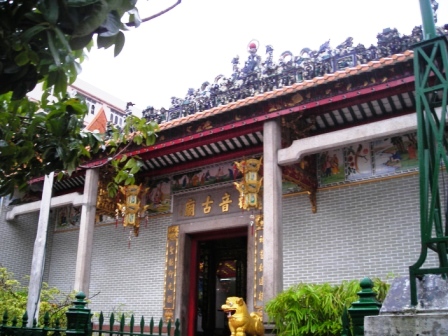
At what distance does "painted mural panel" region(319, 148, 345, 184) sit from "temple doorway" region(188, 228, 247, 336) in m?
2.14

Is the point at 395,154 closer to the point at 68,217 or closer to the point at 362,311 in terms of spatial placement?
the point at 362,311

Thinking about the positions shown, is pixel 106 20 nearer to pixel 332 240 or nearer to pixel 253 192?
pixel 253 192

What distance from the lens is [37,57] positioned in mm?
2217

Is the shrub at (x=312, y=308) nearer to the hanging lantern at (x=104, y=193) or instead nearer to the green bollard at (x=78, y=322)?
the green bollard at (x=78, y=322)

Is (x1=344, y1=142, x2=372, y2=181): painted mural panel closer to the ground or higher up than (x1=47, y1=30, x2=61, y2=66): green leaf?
higher up

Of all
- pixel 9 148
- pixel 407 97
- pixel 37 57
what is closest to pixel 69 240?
pixel 407 97

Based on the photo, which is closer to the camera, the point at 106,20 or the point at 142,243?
the point at 106,20

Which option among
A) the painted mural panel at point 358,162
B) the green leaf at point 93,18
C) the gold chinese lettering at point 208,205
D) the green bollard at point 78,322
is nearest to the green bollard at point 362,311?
the green leaf at point 93,18

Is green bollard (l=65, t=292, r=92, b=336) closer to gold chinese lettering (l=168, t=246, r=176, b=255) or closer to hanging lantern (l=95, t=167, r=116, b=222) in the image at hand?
hanging lantern (l=95, t=167, r=116, b=222)

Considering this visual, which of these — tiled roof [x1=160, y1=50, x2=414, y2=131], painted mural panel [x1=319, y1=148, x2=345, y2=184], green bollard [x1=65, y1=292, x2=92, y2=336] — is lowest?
green bollard [x1=65, y1=292, x2=92, y2=336]

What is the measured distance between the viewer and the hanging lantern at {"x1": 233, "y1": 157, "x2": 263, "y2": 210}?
8406 mm

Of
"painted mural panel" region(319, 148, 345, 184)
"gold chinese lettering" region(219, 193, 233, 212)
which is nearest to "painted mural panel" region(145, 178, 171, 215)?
"gold chinese lettering" region(219, 193, 233, 212)

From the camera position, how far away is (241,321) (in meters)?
6.83

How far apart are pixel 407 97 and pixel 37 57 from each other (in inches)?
249
